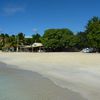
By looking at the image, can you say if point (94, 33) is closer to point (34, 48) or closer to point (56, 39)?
point (56, 39)

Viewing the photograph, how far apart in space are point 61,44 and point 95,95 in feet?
279

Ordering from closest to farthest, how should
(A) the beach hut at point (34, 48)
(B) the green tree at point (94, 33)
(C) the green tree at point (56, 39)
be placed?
(B) the green tree at point (94, 33) → (C) the green tree at point (56, 39) → (A) the beach hut at point (34, 48)

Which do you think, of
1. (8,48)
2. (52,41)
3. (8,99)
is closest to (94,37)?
(52,41)

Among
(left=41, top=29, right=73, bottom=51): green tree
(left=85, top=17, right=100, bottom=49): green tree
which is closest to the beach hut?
(left=41, top=29, right=73, bottom=51): green tree

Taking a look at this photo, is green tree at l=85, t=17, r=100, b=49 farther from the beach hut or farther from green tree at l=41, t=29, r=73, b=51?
the beach hut

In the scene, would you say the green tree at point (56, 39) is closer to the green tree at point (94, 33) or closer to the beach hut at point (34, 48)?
the beach hut at point (34, 48)

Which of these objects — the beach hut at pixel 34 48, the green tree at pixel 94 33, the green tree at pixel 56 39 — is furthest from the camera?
the beach hut at pixel 34 48

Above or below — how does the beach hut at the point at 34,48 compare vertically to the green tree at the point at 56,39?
below

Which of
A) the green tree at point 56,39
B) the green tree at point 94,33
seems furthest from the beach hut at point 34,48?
the green tree at point 94,33

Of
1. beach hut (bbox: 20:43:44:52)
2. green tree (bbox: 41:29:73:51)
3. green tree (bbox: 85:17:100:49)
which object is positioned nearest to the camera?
green tree (bbox: 85:17:100:49)

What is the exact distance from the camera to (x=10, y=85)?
62.7 ft

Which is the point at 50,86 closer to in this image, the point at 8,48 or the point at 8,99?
the point at 8,99

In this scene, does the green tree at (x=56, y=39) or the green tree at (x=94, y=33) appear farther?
the green tree at (x=56, y=39)

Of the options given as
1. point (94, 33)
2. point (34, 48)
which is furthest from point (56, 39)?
point (94, 33)
